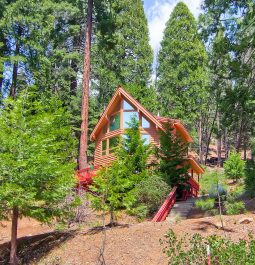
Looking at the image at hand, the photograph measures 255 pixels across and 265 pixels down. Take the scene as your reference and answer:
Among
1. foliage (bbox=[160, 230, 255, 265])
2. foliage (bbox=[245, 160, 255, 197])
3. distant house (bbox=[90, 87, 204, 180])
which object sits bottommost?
foliage (bbox=[160, 230, 255, 265])

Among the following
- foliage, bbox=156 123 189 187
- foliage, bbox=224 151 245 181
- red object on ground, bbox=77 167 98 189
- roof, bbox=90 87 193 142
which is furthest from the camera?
foliage, bbox=224 151 245 181

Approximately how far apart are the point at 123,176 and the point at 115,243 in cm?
611

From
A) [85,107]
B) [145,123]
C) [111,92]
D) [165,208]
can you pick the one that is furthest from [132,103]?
[111,92]

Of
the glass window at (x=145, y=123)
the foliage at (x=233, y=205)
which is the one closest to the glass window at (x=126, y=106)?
the glass window at (x=145, y=123)

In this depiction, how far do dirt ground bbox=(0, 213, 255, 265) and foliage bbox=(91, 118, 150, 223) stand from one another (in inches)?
33.6

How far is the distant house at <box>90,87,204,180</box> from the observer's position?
22891 mm

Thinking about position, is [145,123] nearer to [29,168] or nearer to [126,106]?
[126,106]

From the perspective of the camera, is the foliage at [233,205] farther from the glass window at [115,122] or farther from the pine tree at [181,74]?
the pine tree at [181,74]

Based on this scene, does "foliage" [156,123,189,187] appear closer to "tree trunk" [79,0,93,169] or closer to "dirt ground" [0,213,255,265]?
"tree trunk" [79,0,93,169]

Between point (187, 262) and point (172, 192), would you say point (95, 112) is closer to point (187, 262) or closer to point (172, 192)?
point (172, 192)

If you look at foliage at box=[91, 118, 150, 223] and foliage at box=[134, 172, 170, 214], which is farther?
foliage at box=[134, 172, 170, 214]

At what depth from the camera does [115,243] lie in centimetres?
1048

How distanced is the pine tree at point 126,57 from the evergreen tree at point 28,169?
18789mm

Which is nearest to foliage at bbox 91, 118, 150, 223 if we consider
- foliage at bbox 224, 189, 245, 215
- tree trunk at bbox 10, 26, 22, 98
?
foliage at bbox 224, 189, 245, 215
